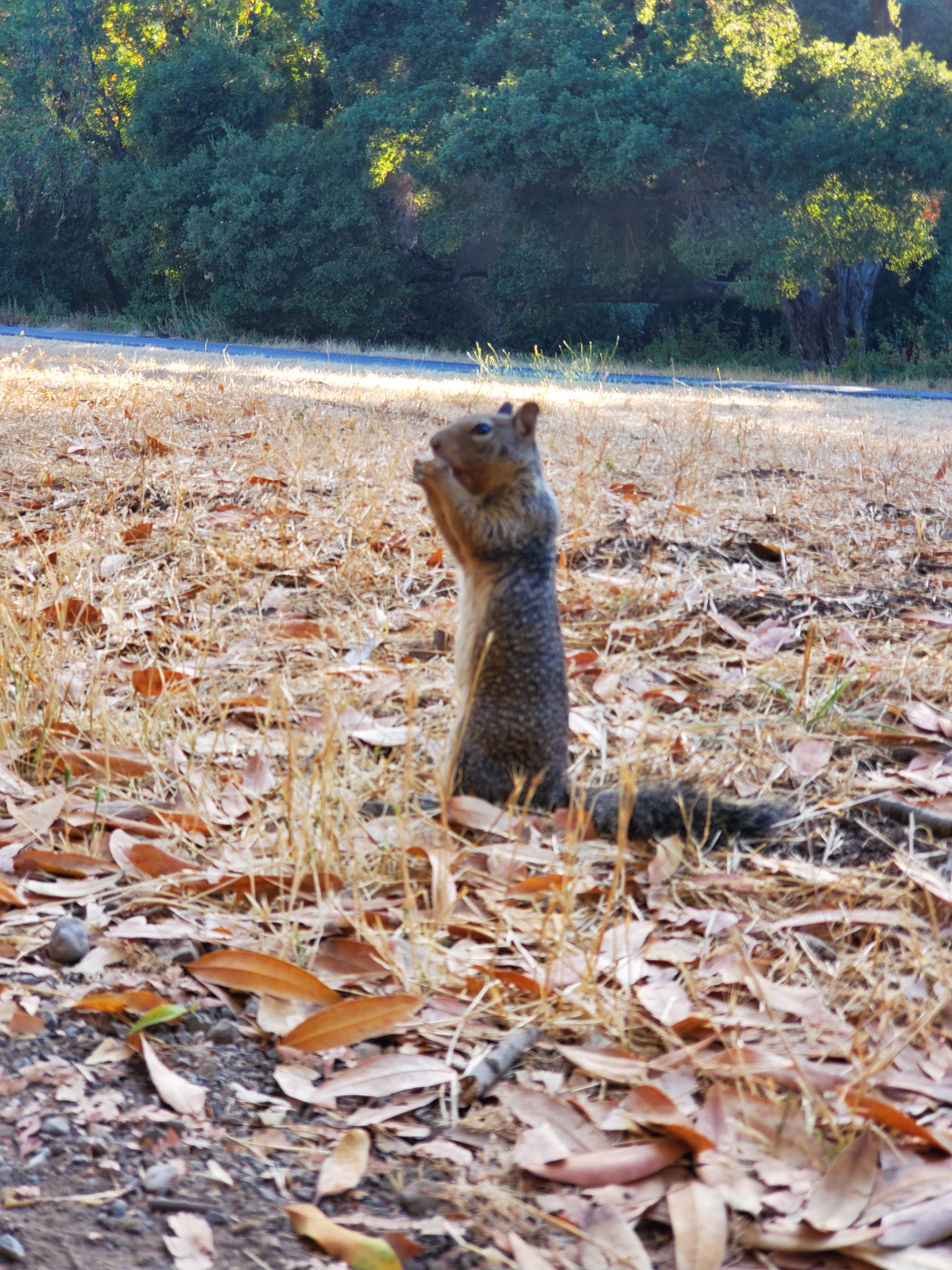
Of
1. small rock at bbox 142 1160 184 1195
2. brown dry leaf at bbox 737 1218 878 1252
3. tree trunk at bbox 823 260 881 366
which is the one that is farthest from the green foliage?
brown dry leaf at bbox 737 1218 878 1252

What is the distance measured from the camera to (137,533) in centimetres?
468

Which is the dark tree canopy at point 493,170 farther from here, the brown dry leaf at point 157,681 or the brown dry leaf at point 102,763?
the brown dry leaf at point 102,763

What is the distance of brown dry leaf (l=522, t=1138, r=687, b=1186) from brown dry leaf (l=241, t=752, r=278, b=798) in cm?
129

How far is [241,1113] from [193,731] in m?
1.26

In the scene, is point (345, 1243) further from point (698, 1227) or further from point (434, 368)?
point (434, 368)

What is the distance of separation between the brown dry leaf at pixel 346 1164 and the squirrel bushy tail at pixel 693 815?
109cm

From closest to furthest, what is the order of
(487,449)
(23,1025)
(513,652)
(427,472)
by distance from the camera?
(23,1025) < (513,652) < (427,472) < (487,449)

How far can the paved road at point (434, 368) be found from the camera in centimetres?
1390

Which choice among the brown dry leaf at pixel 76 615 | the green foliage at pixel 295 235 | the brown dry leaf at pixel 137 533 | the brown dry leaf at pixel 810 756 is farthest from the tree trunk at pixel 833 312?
the brown dry leaf at pixel 810 756

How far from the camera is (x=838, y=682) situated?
3408mm

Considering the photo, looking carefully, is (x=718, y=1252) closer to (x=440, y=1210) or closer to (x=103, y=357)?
(x=440, y=1210)

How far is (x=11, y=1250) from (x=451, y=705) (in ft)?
6.65

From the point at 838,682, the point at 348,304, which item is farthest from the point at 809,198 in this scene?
the point at 838,682

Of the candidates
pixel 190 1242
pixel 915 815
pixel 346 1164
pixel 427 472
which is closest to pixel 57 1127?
pixel 190 1242
